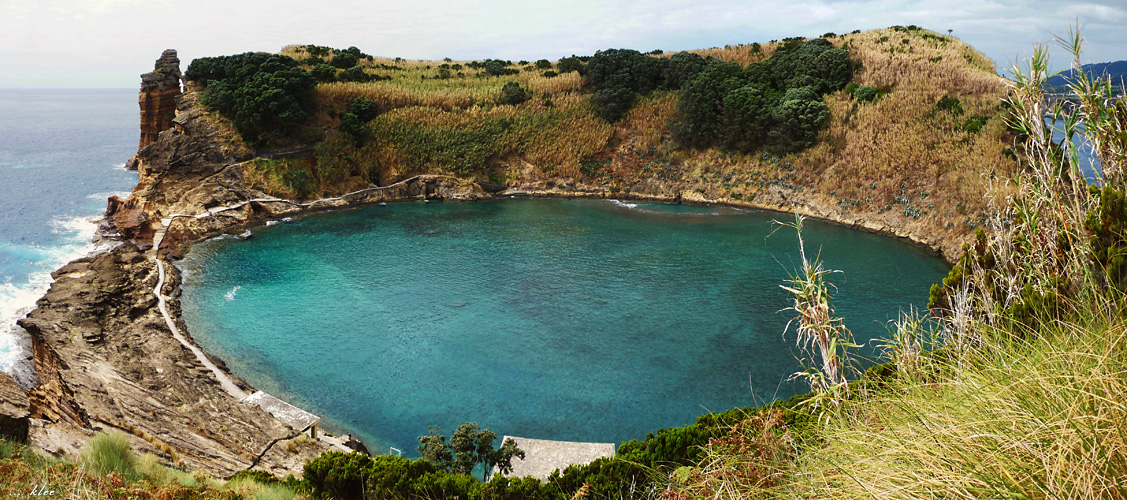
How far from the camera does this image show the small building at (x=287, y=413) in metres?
13.5

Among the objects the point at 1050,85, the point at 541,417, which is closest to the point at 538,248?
the point at 541,417

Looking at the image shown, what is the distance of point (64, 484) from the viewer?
6605mm

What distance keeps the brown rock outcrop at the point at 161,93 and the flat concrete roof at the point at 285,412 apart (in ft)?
117

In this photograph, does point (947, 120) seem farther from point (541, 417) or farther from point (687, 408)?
point (541, 417)

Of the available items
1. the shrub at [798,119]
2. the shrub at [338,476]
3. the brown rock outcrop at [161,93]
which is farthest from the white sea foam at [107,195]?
the shrub at [798,119]

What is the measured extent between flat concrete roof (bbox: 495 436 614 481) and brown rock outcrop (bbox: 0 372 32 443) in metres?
7.91

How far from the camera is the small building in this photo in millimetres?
13461

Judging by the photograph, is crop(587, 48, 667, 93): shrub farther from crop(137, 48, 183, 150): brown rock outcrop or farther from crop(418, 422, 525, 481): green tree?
crop(418, 422, 525, 481): green tree

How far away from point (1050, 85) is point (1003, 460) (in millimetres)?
6438

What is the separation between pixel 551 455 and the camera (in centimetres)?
1230

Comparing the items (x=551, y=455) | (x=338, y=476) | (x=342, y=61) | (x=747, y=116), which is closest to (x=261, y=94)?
(x=342, y=61)

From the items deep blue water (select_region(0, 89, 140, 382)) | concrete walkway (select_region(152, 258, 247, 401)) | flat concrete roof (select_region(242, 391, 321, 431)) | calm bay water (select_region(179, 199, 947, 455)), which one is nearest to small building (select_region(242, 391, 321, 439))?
flat concrete roof (select_region(242, 391, 321, 431))

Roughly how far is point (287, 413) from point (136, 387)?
14.2 feet

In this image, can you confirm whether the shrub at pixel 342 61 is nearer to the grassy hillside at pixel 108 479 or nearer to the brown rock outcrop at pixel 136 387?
the brown rock outcrop at pixel 136 387
